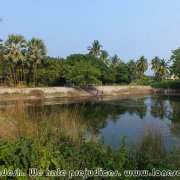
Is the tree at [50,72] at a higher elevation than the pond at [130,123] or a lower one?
higher

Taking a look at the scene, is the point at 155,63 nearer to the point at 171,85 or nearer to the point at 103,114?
the point at 171,85

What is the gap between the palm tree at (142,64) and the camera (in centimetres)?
8090

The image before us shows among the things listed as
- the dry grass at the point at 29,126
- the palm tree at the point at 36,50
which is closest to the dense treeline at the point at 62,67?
the palm tree at the point at 36,50

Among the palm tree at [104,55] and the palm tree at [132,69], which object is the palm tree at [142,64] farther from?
the palm tree at [104,55]

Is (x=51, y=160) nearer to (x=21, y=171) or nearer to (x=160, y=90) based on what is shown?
(x=21, y=171)

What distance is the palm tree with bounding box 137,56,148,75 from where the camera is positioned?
265 feet

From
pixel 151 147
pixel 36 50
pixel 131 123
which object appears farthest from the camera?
pixel 36 50


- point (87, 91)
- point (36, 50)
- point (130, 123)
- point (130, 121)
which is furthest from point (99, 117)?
point (87, 91)

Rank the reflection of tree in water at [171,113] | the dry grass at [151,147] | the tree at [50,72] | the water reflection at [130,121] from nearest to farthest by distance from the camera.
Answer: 1. the dry grass at [151,147]
2. the water reflection at [130,121]
3. the reflection of tree in water at [171,113]
4. the tree at [50,72]

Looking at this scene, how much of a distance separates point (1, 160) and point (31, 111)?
246 cm

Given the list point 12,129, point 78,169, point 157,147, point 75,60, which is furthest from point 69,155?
point 75,60

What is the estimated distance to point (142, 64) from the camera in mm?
80938

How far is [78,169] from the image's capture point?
4277 millimetres

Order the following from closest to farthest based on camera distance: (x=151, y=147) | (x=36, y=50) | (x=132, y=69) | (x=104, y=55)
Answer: (x=151, y=147) → (x=36, y=50) → (x=132, y=69) → (x=104, y=55)
